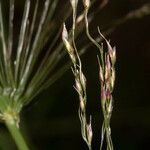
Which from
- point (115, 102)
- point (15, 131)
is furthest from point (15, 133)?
point (115, 102)

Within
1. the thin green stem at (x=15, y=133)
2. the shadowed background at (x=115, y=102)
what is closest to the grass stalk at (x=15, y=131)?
the thin green stem at (x=15, y=133)

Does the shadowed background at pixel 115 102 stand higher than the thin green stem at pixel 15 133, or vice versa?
the thin green stem at pixel 15 133

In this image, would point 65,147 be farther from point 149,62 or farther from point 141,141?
point 149,62

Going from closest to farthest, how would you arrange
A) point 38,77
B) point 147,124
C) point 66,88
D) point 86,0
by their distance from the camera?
point 86,0 → point 38,77 → point 147,124 → point 66,88

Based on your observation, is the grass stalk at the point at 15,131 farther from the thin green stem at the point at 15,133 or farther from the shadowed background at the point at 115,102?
the shadowed background at the point at 115,102

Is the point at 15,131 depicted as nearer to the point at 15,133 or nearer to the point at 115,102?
the point at 15,133

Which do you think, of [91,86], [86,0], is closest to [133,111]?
[91,86]
